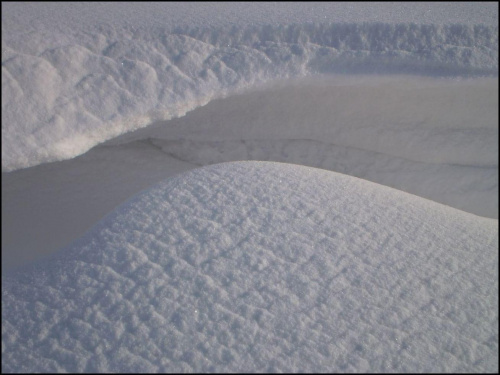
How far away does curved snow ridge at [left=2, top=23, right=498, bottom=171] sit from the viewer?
0.39 meters

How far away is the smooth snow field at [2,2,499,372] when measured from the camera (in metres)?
0.30

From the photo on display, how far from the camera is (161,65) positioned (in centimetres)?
44

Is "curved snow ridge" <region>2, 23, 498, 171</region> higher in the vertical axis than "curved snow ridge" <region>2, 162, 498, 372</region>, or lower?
higher

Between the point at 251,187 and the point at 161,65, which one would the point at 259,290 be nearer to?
the point at 251,187

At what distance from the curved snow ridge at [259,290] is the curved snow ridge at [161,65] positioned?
0.09m

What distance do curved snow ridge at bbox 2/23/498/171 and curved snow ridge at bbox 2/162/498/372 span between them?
0.30 feet

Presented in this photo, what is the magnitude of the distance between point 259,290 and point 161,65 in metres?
0.26

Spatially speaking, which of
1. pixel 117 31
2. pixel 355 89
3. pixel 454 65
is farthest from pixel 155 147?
pixel 454 65

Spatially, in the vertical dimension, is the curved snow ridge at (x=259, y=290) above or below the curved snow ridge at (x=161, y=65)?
below

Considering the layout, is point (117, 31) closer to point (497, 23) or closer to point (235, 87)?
point (235, 87)

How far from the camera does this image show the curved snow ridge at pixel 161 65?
0.39 metres

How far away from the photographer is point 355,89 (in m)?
0.50

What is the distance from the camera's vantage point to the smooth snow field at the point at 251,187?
30 cm

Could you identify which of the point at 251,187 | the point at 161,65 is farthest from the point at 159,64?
the point at 251,187
